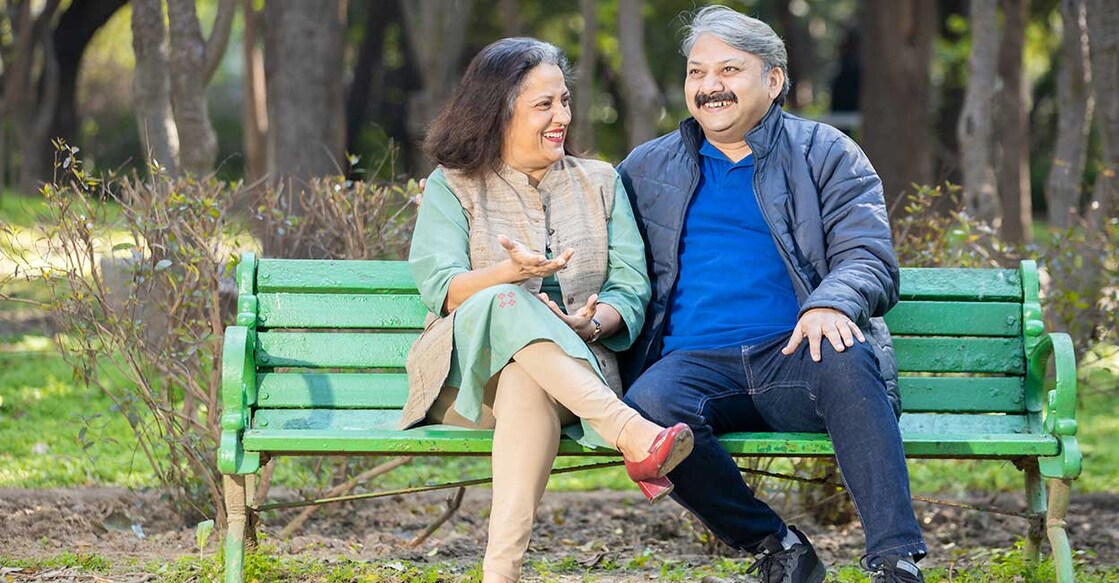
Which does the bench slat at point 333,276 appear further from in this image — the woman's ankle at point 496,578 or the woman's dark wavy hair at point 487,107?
the woman's ankle at point 496,578

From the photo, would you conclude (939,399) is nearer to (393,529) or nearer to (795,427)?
(795,427)

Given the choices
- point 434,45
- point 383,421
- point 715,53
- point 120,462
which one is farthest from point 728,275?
point 434,45

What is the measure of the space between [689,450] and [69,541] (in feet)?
8.14

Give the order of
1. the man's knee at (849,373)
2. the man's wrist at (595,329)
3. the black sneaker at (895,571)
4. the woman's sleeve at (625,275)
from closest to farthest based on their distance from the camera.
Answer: the black sneaker at (895,571) < the man's knee at (849,373) < the man's wrist at (595,329) < the woman's sleeve at (625,275)

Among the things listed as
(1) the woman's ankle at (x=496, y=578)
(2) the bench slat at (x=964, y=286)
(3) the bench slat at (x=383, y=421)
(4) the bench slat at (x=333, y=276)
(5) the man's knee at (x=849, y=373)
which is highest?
(2) the bench slat at (x=964, y=286)

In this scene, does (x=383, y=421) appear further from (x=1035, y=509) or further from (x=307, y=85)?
(x=307, y=85)

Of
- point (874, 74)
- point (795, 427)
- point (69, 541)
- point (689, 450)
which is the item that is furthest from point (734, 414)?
point (874, 74)

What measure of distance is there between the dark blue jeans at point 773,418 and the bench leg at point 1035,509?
26.0 inches

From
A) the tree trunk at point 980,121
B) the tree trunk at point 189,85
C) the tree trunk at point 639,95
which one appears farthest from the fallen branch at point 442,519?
the tree trunk at point 639,95

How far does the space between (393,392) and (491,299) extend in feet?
2.29

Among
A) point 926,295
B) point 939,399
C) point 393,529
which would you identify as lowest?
point 393,529

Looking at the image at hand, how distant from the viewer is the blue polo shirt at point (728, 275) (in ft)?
13.8

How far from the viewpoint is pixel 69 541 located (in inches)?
198

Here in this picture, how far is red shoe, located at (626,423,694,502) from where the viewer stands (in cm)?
368
